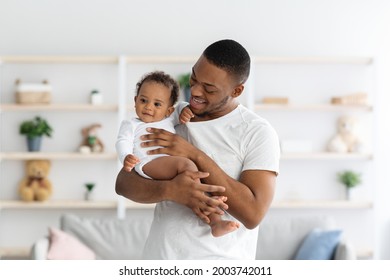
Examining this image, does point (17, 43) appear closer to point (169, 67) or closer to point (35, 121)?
point (35, 121)

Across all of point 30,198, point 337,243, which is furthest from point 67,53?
point 337,243

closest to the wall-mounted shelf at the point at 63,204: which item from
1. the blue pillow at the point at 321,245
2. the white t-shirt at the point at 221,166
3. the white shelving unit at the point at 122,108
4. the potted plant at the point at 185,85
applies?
the white shelving unit at the point at 122,108

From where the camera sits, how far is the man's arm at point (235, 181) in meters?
0.59

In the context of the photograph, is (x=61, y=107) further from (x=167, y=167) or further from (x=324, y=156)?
(x=167, y=167)

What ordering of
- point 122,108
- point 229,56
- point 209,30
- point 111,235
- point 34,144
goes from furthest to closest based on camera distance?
1. point 34,144
2. point 122,108
3. point 209,30
4. point 111,235
5. point 229,56

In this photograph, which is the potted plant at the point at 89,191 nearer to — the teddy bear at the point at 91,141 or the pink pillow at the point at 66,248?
the teddy bear at the point at 91,141

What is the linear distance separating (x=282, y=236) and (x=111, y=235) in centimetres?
51

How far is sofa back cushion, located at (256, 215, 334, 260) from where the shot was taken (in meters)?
2.12

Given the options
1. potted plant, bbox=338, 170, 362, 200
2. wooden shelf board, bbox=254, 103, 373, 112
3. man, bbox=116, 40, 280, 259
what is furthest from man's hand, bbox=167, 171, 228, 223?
potted plant, bbox=338, 170, 362, 200

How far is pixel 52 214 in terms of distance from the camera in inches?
112

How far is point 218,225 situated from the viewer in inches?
23.8

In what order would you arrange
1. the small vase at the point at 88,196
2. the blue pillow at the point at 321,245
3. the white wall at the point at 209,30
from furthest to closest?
1. the small vase at the point at 88,196
2. the white wall at the point at 209,30
3. the blue pillow at the point at 321,245

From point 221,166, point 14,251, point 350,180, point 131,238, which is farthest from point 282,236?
point 221,166

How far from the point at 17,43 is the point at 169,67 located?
60 centimetres
